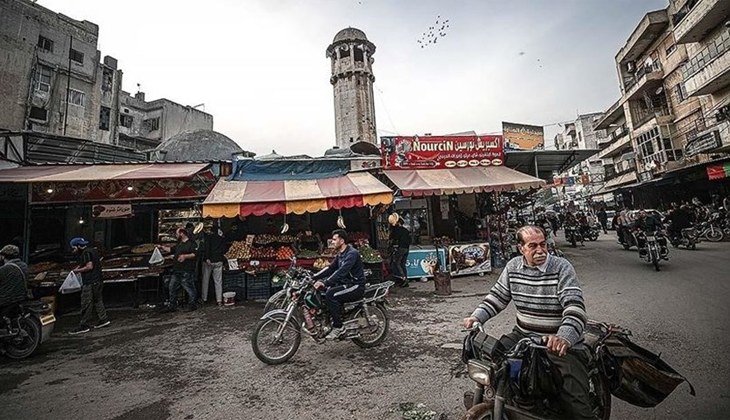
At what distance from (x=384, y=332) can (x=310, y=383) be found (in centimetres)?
147

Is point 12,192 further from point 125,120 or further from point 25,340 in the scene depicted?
point 125,120

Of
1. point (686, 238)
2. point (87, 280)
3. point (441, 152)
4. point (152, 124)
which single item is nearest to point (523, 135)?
point (441, 152)

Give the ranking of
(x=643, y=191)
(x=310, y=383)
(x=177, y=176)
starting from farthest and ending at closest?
(x=643, y=191) < (x=177, y=176) < (x=310, y=383)

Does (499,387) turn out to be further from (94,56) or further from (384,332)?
(94,56)

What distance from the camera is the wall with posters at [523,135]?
1277 cm

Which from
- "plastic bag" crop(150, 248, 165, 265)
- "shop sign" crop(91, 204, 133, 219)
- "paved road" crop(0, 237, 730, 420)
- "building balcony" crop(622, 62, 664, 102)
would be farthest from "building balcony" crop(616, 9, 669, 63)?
"shop sign" crop(91, 204, 133, 219)

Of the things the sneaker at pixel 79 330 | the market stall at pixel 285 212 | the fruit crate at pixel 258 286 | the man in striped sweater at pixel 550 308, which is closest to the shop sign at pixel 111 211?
the market stall at pixel 285 212

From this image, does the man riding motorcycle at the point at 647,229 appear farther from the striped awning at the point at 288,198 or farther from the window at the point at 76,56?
the window at the point at 76,56

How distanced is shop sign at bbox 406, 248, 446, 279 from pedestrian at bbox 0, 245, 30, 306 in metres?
8.42

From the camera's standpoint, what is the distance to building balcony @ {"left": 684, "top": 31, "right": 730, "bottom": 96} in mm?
14898

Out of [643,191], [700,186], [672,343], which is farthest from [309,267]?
[643,191]

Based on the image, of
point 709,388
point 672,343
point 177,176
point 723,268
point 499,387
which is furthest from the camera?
point 723,268

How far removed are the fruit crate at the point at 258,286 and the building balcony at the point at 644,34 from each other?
1191 inches

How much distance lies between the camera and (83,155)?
10773 millimetres
